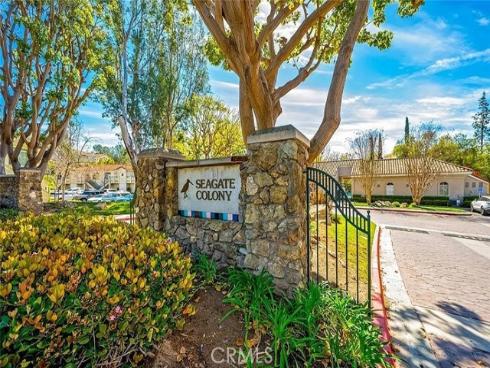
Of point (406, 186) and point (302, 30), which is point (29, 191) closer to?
point (302, 30)

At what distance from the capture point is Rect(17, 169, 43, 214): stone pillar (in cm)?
1023

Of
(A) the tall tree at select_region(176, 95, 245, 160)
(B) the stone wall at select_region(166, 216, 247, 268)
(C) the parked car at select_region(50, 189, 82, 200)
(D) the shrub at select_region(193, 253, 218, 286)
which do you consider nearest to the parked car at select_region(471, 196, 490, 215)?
(A) the tall tree at select_region(176, 95, 245, 160)

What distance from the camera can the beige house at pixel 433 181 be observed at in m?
24.5

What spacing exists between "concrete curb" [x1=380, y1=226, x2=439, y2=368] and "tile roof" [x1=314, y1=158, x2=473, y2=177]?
51.6ft

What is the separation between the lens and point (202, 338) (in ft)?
8.88

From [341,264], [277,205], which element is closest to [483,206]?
[341,264]

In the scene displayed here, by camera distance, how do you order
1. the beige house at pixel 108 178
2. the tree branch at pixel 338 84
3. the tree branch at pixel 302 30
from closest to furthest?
the tree branch at pixel 338 84
the tree branch at pixel 302 30
the beige house at pixel 108 178

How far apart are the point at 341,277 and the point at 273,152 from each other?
3127 mm

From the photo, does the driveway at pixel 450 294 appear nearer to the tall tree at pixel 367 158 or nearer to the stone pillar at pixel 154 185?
the stone pillar at pixel 154 185

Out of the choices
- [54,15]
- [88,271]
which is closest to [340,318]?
[88,271]

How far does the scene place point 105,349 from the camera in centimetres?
198

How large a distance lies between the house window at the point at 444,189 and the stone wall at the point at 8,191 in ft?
107

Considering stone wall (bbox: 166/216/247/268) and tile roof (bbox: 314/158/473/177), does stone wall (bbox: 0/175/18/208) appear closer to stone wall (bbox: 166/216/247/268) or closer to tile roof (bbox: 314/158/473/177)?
stone wall (bbox: 166/216/247/268)

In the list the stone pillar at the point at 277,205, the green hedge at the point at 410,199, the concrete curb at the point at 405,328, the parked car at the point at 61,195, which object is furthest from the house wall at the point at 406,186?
the parked car at the point at 61,195
